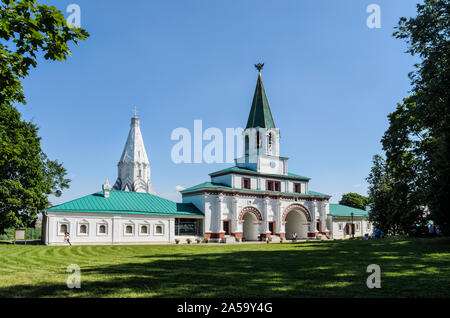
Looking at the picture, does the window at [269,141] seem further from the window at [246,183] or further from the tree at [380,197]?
the tree at [380,197]

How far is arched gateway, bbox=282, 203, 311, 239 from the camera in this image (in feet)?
179

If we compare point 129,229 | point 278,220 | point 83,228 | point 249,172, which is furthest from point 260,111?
point 83,228

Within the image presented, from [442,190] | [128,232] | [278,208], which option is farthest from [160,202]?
[442,190]

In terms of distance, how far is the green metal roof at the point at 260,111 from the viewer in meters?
53.8

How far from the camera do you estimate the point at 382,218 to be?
45.5 metres

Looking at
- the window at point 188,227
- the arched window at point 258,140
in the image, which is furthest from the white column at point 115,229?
the arched window at point 258,140

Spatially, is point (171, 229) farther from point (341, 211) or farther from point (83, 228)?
point (341, 211)

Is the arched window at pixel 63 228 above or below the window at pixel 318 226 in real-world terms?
above

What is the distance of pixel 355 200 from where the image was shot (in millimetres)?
84438

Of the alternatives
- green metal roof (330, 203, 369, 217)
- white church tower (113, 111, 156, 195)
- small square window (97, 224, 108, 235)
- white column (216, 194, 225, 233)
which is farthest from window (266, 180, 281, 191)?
small square window (97, 224, 108, 235)

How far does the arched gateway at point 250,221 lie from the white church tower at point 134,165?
2000 cm

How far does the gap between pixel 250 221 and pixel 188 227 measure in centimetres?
1036

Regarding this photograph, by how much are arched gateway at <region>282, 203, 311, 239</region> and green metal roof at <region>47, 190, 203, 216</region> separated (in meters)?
15.9
